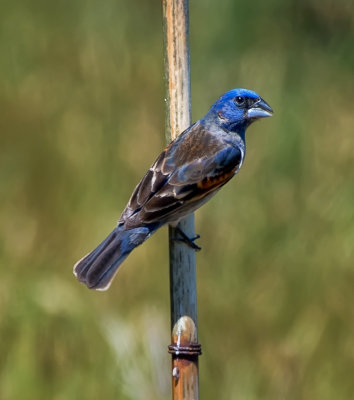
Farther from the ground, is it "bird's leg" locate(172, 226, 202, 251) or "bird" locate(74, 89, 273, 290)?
"bird" locate(74, 89, 273, 290)

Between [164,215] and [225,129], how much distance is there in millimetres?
697

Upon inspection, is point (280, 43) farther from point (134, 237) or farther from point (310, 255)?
point (134, 237)

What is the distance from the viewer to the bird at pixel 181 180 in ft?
12.0

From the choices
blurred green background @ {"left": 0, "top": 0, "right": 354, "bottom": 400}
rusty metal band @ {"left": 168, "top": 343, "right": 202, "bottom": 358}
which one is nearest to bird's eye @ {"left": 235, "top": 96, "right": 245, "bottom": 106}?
blurred green background @ {"left": 0, "top": 0, "right": 354, "bottom": 400}

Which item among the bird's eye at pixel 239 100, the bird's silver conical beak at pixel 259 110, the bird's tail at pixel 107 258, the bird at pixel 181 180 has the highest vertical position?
the bird's eye at pixel 239 100

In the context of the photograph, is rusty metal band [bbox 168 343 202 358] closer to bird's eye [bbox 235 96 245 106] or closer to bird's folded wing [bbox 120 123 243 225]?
bird's folded wing [bbox 120 123 243 225]

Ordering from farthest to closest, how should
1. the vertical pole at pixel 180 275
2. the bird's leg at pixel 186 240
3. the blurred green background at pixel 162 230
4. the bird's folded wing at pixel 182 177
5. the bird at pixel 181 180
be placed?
the blurred green background at pixel 162 230 < the bird's folded wing at pixel 182 177 < the bird at pixel 181 180 < the bird's leg at pixel 186 240 < the vertical pole at pixel 180 275

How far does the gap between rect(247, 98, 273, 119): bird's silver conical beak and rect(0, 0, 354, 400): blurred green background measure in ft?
1.74

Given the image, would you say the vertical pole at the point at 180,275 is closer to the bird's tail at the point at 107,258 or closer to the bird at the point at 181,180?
the bird at the point at 181,180

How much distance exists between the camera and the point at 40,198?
4789 millimetres

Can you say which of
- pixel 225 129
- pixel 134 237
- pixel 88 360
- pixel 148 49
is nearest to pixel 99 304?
pixel 88 360

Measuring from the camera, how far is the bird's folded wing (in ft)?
12.7

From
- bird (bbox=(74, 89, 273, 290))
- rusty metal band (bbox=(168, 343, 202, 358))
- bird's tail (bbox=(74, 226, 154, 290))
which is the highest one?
bird (bbox=(74, 89, 273, 290))

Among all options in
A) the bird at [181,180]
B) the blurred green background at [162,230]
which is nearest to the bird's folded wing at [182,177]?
the bird at [181,180]
